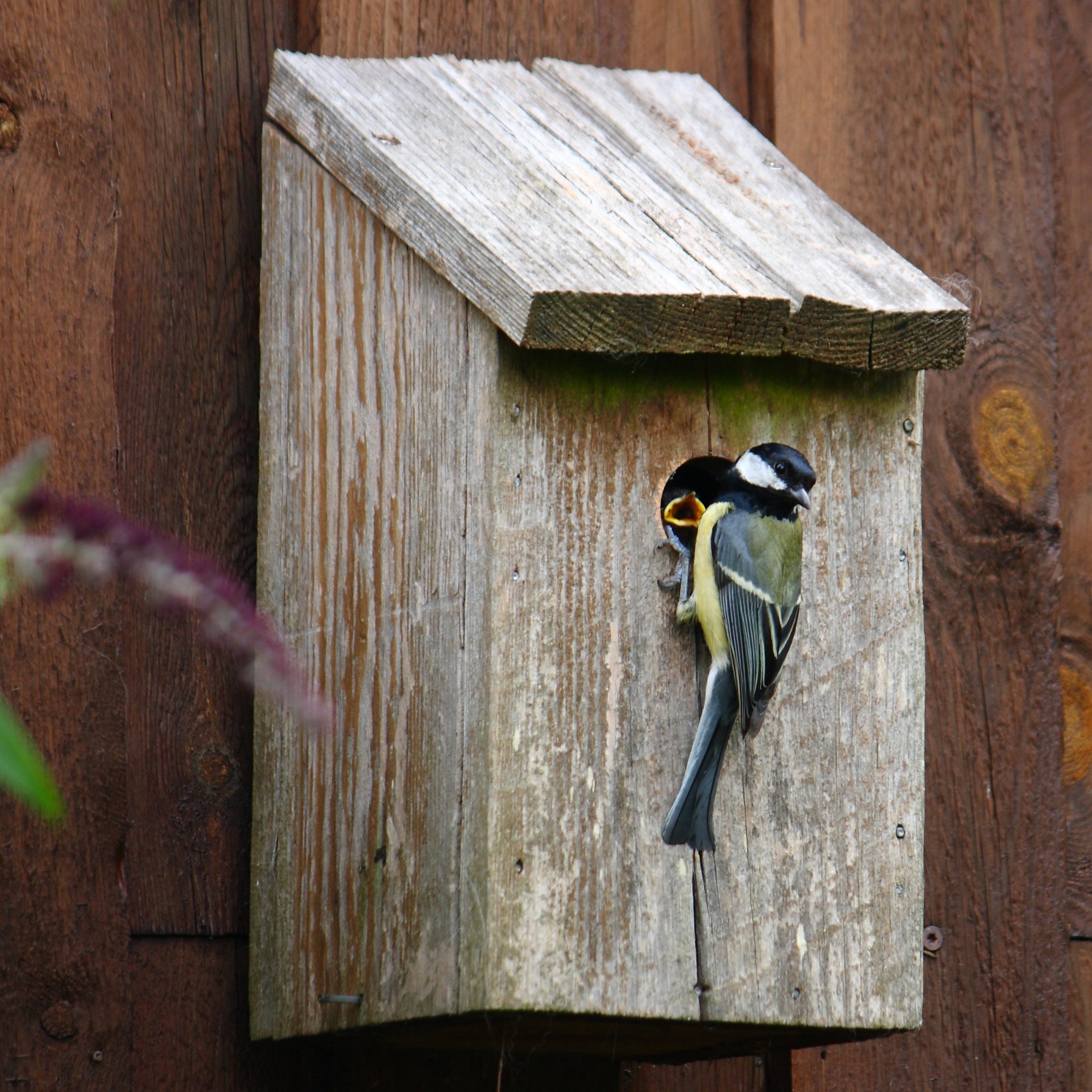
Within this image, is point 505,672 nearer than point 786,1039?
Yes

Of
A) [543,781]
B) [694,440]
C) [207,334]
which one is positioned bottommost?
[543,781]

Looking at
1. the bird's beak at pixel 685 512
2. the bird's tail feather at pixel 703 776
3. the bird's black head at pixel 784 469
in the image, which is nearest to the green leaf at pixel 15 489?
the bird's tail feather at pixel 703 776

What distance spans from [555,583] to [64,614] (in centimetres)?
87

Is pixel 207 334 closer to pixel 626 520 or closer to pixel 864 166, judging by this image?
pixel 626 520

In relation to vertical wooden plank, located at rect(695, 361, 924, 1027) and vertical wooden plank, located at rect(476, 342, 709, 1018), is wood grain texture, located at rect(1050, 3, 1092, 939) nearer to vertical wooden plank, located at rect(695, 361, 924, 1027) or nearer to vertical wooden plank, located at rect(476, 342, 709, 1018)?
vertical wooden plank, located at rect(695, 361, 924, 1027)

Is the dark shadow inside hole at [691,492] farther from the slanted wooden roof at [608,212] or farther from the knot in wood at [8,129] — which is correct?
the knot in wood at [8,129]

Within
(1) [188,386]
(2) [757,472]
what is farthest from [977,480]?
(1) [188,386]

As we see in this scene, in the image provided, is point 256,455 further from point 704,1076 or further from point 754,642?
point 704,1076

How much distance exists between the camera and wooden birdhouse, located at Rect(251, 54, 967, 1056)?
211cm

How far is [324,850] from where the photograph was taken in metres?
2.35

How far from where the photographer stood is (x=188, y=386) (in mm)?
2605

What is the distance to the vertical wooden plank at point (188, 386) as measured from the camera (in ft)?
8.18

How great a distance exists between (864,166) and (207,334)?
1.37 meters

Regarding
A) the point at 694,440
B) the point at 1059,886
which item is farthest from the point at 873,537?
the point at 1059,886
